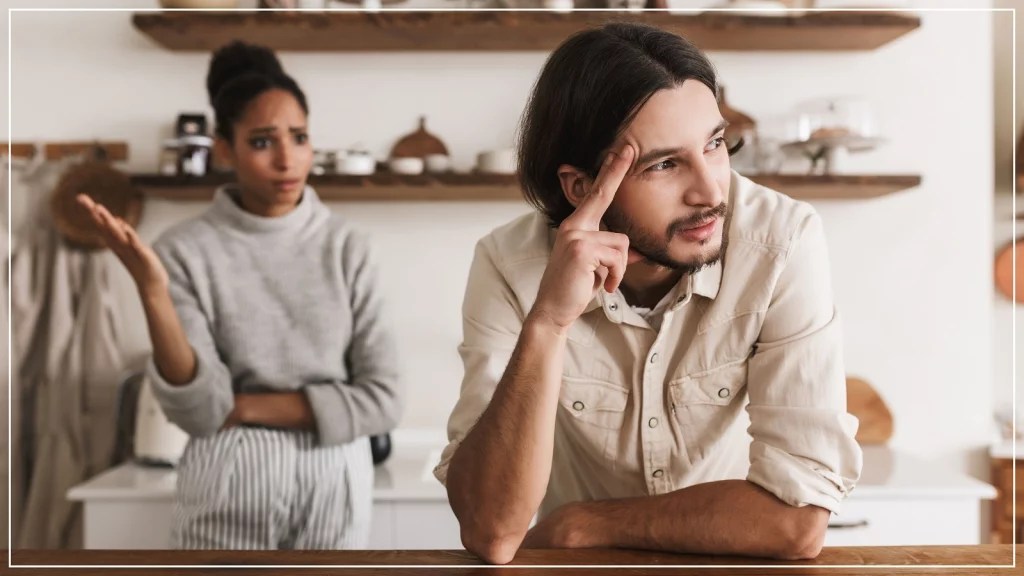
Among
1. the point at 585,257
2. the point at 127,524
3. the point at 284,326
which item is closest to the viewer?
the point at 585,257

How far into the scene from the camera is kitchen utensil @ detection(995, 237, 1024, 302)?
101cm

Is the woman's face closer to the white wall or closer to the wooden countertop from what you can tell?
the white wall

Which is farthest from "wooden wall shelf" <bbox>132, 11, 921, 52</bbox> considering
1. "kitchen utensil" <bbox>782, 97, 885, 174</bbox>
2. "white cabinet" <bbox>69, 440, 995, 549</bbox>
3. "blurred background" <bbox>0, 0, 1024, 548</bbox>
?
"white cabinet" <bbox>69, 440, 995, 549</bbox>

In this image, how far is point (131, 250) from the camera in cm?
91

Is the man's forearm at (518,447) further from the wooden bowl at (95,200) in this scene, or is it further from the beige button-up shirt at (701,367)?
the wooden bowl at (95,200)

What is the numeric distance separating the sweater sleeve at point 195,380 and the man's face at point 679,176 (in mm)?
587

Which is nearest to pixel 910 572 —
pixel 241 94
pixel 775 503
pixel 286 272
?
pixel 775 503

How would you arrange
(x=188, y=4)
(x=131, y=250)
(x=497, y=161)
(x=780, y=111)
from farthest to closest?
(x=780, y=111) < (x=497, y=161) < (x=188, y=4) < (x=131, y=250)

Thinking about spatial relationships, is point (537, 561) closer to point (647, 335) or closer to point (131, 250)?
point (647, 335)

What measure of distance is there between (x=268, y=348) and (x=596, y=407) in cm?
46

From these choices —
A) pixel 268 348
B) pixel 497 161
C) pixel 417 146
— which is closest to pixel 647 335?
pixel 268 348

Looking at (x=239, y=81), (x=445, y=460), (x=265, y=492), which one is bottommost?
(x=265, y=492)

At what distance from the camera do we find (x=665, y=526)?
70cm

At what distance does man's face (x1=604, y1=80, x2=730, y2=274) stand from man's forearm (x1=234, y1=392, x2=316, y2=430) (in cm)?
55
